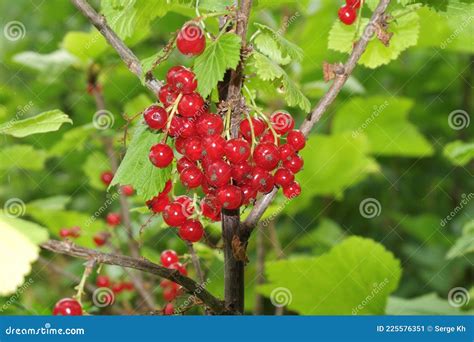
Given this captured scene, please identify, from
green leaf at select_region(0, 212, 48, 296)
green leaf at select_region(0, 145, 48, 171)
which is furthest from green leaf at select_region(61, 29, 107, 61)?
green leaf at select_region(0, 212, 48, 296)

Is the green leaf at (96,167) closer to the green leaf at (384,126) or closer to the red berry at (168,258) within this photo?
the red berry at (168,258)

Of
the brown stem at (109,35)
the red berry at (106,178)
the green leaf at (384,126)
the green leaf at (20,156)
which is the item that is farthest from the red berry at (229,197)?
the green leaf at (384,126)

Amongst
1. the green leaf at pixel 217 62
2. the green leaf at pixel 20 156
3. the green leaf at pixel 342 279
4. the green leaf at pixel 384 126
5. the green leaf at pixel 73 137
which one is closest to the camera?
the green leaf at pixel 217 62

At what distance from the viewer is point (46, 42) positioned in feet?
11.4

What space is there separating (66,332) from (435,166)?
3.03 metres

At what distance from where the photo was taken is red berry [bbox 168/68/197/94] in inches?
40.7

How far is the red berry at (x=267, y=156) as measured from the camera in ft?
3.41

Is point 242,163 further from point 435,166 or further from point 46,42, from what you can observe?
point 435,166

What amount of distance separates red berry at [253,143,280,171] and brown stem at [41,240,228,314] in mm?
234

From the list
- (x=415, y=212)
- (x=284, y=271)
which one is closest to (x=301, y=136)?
(x=284, y=271)

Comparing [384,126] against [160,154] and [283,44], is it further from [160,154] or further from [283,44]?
[160,154]

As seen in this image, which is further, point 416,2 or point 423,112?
point 423,112

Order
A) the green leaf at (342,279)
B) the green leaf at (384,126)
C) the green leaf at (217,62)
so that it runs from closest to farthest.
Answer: the green leaf at (217,62), the green leaf at (342,279), the green leaf at (384,126)

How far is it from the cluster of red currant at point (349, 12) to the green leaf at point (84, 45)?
1.08 metres
